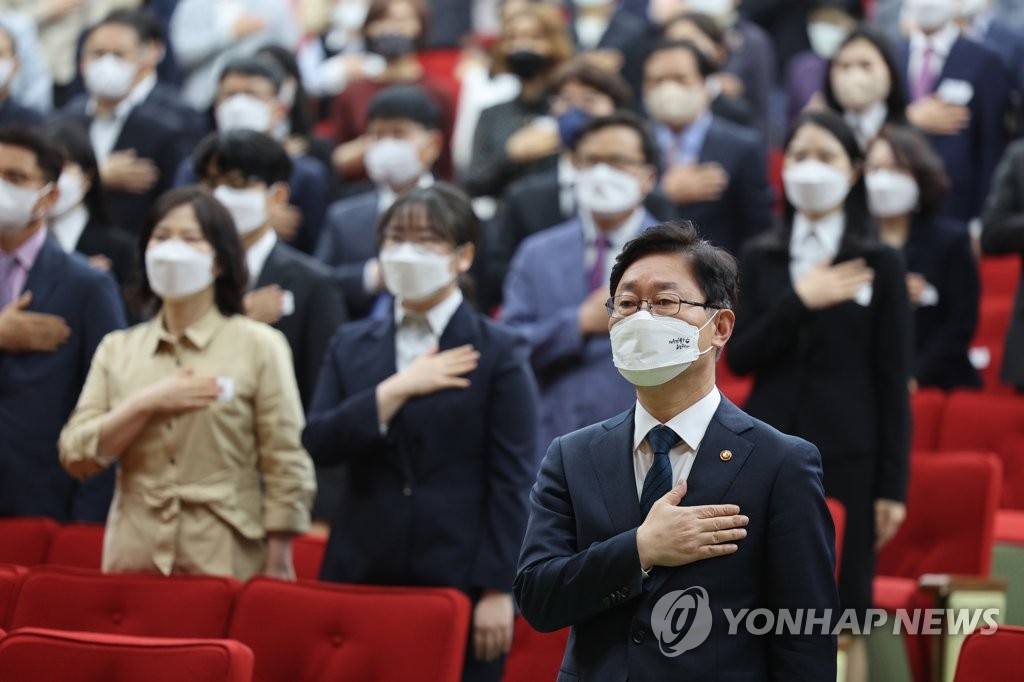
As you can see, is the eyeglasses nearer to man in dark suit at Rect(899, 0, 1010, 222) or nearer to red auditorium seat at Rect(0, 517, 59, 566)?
red auditorium seat at Rect(0, 517, 59, 566)

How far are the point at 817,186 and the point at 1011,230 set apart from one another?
138 centimetres

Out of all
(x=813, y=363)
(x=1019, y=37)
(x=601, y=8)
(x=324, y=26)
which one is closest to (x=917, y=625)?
(x=813, y=363)

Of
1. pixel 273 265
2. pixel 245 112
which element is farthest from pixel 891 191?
pixel 245 112

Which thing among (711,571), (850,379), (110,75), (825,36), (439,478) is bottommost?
(439,478)

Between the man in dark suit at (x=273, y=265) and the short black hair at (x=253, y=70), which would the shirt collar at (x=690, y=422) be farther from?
the short black hair at (x=253, y=70)

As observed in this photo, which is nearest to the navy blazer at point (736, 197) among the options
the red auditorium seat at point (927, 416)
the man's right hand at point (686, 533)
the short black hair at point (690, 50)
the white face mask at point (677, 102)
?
the white face mask at point (677, 102)

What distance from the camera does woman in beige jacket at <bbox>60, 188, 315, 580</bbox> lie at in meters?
4.02

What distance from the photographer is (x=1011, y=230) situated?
5809 millimetres

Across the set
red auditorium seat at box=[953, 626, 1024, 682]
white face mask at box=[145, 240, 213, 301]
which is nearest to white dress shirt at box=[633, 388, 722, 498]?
red auditorium seat at box=[953, 626, 1024, 682]

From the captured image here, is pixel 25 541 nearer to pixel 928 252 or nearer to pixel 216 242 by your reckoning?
pixel 216 242

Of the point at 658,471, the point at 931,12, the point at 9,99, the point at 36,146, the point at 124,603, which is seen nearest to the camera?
the point at 658,471

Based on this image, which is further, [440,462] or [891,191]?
[891,191]

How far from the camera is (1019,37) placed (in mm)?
8164

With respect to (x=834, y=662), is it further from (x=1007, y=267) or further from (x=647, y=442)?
(x=1007, y=267)
